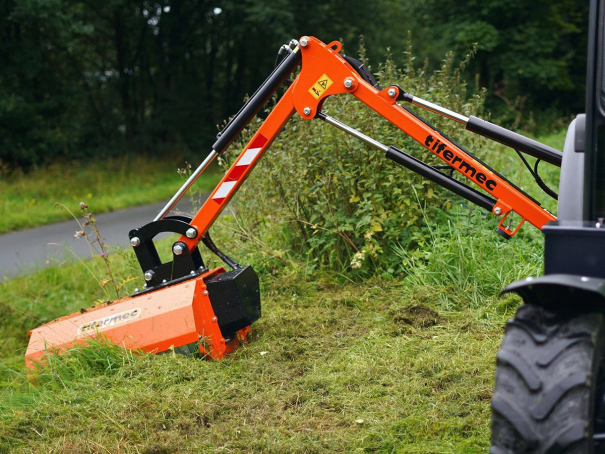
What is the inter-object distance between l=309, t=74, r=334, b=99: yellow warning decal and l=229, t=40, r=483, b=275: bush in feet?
4.94

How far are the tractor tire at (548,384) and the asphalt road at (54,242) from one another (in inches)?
205

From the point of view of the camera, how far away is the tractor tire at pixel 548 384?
5.41 ft

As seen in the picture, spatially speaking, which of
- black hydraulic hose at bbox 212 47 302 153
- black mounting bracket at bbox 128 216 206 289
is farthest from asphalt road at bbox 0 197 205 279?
black hydraulic hose at bbox 212 47 302 153

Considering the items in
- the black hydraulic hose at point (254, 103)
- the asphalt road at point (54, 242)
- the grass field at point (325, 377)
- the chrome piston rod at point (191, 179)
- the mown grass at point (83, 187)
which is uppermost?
the black hydraulic hose at point (254, 103)

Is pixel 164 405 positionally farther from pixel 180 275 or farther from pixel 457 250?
pixel 457 250

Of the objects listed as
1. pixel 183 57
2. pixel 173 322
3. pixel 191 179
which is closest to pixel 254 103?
pixel 191 179

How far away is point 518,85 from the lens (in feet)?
75.9

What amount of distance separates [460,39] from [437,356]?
62.1 feet

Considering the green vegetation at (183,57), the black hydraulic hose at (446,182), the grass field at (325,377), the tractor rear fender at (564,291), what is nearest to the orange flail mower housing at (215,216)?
the black hydraulic hose at (446,182)

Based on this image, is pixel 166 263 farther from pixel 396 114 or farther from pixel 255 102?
pixel 396 114

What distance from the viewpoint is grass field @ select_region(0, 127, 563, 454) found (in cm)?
289

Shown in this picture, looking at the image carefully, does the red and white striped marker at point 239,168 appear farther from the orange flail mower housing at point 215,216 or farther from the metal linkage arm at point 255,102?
the metal linkage arm at point 255,102

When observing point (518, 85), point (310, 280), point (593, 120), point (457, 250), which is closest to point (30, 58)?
point (310, 280)

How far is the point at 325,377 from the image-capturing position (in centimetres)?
348
